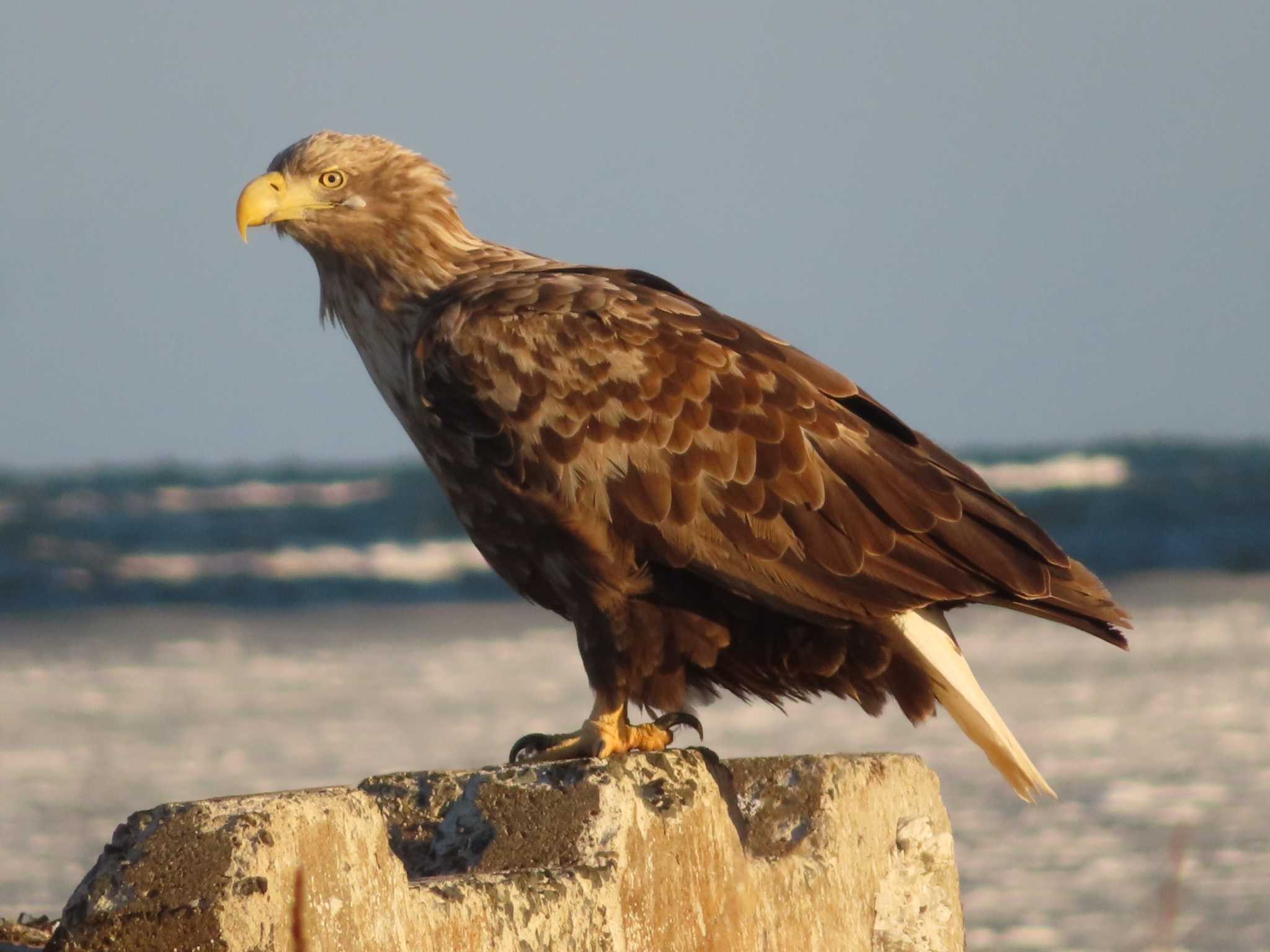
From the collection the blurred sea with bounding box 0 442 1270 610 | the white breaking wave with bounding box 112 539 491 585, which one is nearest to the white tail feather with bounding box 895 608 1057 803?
the blurred sea with bounding box 0 442 1270 610

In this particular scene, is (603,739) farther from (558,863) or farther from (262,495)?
(262,495)

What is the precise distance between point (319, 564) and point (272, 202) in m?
24.9

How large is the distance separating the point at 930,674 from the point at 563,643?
1414 centimetres

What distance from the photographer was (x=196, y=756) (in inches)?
493

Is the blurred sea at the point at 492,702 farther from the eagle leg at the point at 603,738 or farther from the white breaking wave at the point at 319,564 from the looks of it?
the eagle leg at the point at 603,738

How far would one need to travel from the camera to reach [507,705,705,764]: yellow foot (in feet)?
15.8

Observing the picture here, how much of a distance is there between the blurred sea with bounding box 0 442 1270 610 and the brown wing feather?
757 inches

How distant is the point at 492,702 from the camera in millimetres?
14727

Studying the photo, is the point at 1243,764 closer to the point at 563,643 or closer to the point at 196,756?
the point at 196,756

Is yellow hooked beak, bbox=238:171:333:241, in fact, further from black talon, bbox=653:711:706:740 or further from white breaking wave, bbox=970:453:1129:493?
white breaking wave, bbox=970:453:1129:493

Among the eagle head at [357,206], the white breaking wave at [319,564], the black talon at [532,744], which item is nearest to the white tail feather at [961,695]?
the black talon at [532,744]

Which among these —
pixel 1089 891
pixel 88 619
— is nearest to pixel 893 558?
pixel 1089 891

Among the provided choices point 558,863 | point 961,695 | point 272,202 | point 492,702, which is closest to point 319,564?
point 492,702

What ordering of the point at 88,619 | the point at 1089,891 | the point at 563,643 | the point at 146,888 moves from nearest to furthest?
the point at 146,888
the point at 1089,891
the point at 563,643
the point at 88,619
